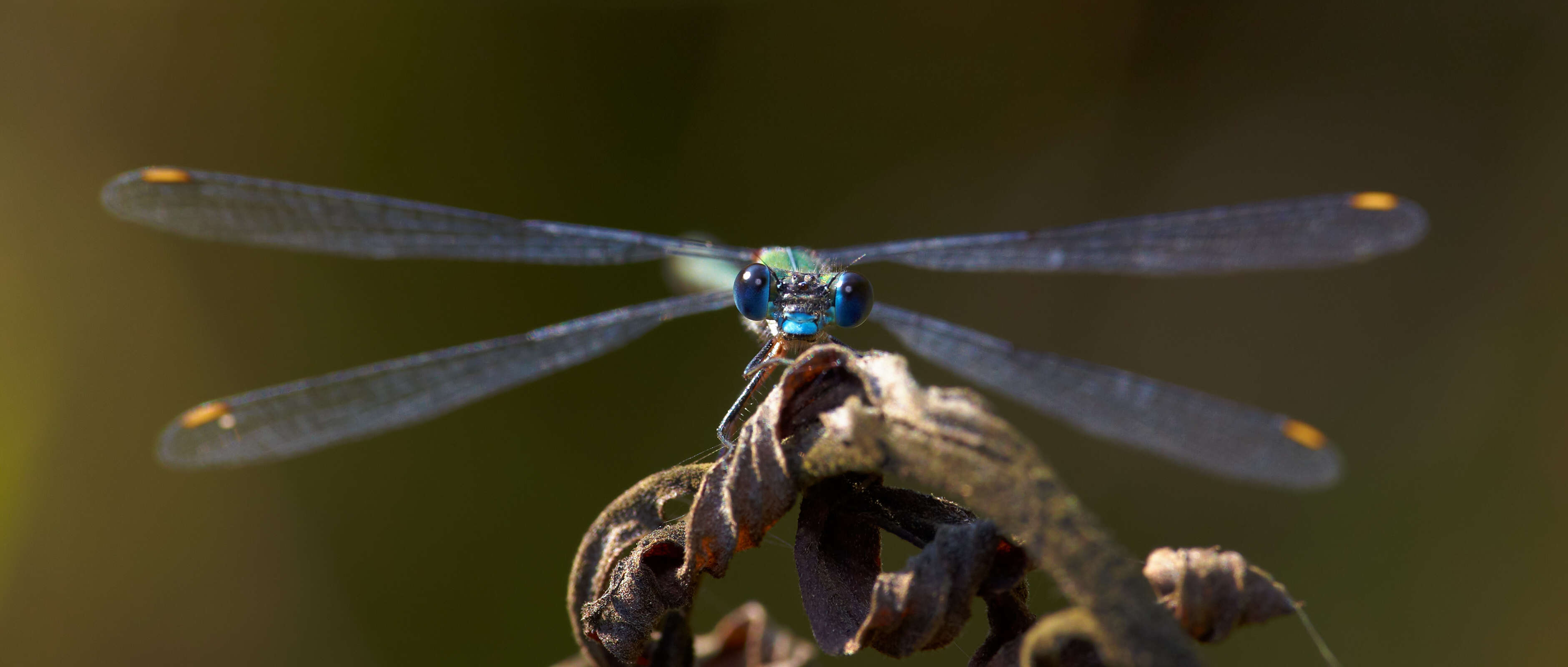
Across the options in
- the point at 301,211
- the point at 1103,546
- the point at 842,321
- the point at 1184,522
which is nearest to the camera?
the point at 1103,546

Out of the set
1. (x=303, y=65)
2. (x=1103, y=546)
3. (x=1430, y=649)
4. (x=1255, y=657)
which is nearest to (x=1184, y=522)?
(x=1255, y=657)

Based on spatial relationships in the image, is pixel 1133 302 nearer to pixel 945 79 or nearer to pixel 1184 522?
pixel 1184 522

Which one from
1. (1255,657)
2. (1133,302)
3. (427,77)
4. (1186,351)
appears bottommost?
(1255,657)

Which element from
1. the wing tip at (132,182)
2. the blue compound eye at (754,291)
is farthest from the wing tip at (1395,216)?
the wing tip at (132,182)

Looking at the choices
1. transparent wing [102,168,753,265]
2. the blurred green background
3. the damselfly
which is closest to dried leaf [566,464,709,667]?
the damselfly

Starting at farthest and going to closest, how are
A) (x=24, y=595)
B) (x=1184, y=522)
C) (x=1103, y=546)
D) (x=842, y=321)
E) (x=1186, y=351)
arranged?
(x=1186, y=351) < (x=1184, y=522) < (x=24, y=595) < (x=842, y=321) < (x=1103, y=546)

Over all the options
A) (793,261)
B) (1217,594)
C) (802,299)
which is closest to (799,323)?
(802,299)

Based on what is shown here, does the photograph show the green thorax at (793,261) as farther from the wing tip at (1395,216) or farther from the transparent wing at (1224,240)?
the wing tip at (1395,216)
